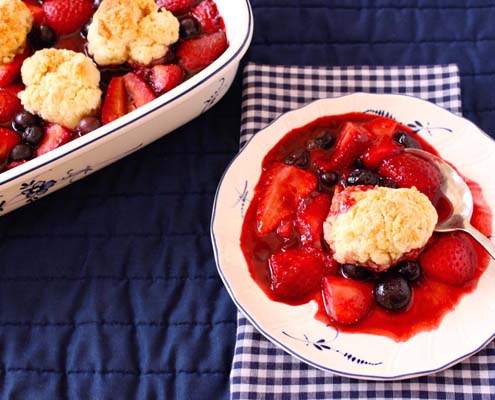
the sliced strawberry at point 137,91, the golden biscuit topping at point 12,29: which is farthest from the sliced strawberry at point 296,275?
the golden biscuit topping at point 12,29

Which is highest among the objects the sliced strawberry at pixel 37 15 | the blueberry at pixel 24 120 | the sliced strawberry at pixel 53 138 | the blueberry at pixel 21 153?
the sliced strawberry at pixel 37 15

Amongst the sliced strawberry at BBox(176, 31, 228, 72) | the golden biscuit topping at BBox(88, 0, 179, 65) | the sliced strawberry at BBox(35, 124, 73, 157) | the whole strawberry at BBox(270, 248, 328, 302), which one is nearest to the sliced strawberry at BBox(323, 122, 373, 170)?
the whole strawberry at BBox(270, 248, 328, 302)

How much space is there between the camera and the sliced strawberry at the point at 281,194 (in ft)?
4.83

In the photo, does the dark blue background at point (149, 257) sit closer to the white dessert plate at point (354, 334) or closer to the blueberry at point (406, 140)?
the white dessert plate at point (354, 334)

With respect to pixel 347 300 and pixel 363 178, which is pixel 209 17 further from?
pixel 347 300

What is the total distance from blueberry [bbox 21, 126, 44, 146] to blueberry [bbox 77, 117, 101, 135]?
0.30 ft

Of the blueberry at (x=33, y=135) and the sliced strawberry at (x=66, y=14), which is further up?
the sliced strawberry at (x=66, y=14)

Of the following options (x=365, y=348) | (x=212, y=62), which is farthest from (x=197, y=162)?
(x=365, y=348)

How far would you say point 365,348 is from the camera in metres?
1.34

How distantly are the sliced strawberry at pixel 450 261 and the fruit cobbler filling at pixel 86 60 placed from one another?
69 centimetres

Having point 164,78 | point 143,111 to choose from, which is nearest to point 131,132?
point 143,111

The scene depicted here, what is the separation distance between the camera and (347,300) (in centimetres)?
135

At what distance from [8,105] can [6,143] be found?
0.10m

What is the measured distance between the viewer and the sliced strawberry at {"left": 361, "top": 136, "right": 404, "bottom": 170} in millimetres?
1500
